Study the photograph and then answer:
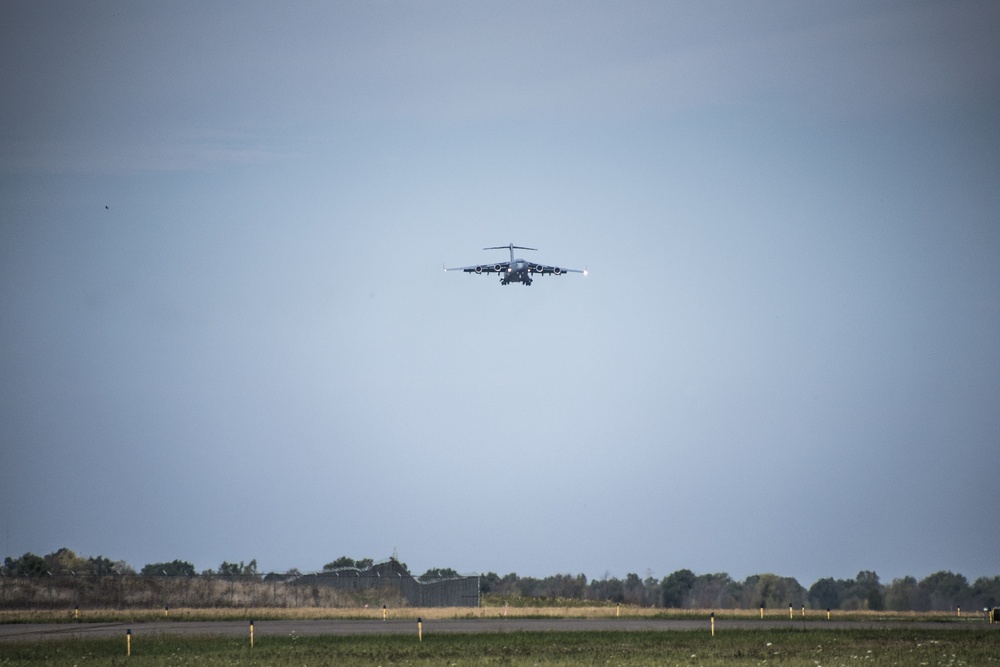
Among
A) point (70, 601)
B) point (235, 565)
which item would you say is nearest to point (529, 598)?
point (70, 601)

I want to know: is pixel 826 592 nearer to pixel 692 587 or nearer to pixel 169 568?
pixel 692 587

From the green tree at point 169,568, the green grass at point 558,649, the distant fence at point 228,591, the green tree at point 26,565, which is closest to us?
the green grass at point 558,649

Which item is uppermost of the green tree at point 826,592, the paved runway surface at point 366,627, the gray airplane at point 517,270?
the gray airplane at point 517,270

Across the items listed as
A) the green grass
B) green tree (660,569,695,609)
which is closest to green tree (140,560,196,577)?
green tree (660,569,695,609)

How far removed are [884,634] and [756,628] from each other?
7021 mm

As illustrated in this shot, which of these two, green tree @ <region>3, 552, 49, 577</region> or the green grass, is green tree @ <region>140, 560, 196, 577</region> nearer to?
green tree @ <region>3, 552, 49, 577</region>

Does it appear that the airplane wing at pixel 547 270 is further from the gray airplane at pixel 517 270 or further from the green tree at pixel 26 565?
the green tree at pixel 26 565

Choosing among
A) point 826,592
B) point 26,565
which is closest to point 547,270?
point 26,565

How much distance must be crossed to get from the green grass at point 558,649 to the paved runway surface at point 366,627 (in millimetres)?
3795

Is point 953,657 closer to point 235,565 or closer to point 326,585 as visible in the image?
point 326,585

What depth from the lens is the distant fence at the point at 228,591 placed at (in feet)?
275

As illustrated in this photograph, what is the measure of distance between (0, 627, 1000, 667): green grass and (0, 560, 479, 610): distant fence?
38.0 meters

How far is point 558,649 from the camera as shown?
42.0 metres

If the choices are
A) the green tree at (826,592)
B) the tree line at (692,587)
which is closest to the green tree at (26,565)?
the tree line at (692,587)
